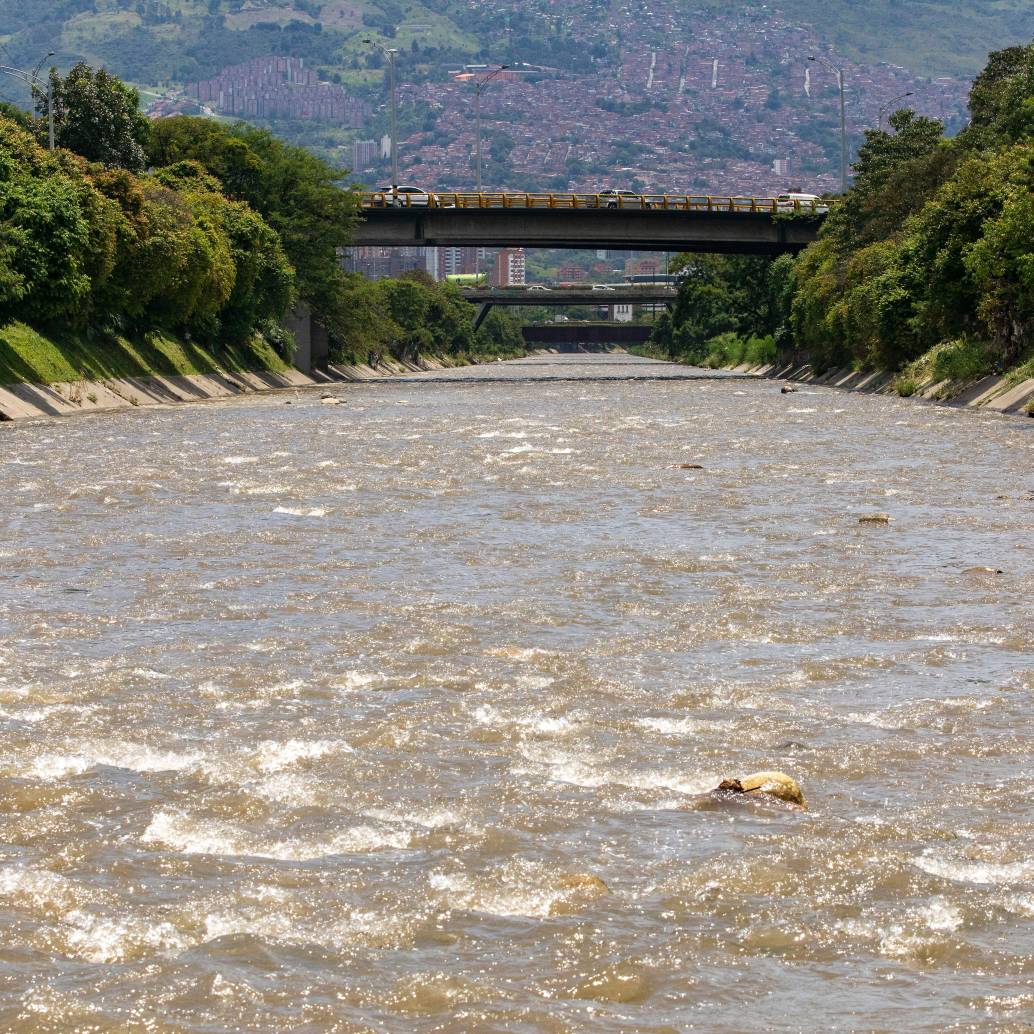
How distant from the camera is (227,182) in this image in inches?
4070

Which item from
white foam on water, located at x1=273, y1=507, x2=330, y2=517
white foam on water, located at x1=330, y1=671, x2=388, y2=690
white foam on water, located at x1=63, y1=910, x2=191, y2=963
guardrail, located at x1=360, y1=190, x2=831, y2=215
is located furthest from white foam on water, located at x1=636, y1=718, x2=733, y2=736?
guardrail, located at x1=360, y1=190, x2=831, y2=215

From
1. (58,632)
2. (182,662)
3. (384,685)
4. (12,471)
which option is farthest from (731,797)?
(12,471)

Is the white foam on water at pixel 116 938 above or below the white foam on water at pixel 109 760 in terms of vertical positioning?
above

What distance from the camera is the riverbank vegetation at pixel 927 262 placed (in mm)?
61969

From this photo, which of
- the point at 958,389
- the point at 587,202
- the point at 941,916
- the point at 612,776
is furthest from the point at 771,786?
the point at 587,202

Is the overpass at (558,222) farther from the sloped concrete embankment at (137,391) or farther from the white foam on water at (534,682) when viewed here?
the white foam on water at (534,682)

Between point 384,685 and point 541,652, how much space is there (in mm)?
1675

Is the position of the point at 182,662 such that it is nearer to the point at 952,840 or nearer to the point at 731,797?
the point at 731,797

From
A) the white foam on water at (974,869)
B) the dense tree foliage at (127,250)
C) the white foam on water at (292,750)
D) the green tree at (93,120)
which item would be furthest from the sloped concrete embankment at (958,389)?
the white foam on water at (974,869)

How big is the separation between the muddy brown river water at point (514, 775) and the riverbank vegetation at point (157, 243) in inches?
1641

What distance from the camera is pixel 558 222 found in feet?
346

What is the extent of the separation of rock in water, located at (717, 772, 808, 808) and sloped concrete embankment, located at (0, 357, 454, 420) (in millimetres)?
47990

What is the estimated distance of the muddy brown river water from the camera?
22.7 feet

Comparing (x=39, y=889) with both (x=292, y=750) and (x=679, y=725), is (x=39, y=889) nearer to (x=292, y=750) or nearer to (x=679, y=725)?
(x=292, y=750)
